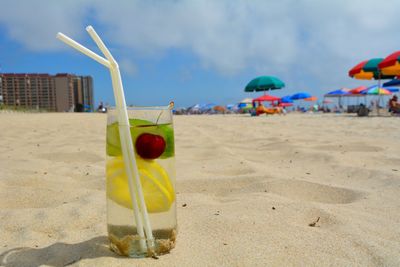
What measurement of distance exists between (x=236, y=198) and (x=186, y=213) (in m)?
0.34

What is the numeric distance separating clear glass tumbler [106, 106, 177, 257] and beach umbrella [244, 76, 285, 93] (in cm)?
1685

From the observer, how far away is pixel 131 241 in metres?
1.06

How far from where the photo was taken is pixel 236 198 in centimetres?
177

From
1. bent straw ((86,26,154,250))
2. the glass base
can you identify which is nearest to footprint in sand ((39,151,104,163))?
the glass base

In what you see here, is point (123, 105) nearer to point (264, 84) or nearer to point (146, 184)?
point (146, 184)

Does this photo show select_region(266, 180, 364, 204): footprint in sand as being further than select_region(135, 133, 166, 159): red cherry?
Yes

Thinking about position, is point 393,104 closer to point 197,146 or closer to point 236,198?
point 197,146

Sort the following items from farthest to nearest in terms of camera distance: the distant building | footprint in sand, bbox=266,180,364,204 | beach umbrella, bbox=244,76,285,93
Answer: the distant building
beach umbrella, bbox=244,76,285,93
footprint in sand, bbox=266,180,364,204

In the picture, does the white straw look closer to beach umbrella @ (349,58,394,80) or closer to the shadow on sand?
the shadow on sand

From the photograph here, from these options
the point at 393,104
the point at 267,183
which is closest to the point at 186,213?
the point at 267,183

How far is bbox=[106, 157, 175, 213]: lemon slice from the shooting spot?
3.41 feet

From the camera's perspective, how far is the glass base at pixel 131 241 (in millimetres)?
1057

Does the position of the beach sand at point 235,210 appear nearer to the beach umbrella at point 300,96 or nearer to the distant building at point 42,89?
the beach umbrella at point 300,96

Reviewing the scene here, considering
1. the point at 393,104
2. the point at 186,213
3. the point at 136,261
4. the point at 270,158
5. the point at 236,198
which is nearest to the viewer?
the point at 136,261
